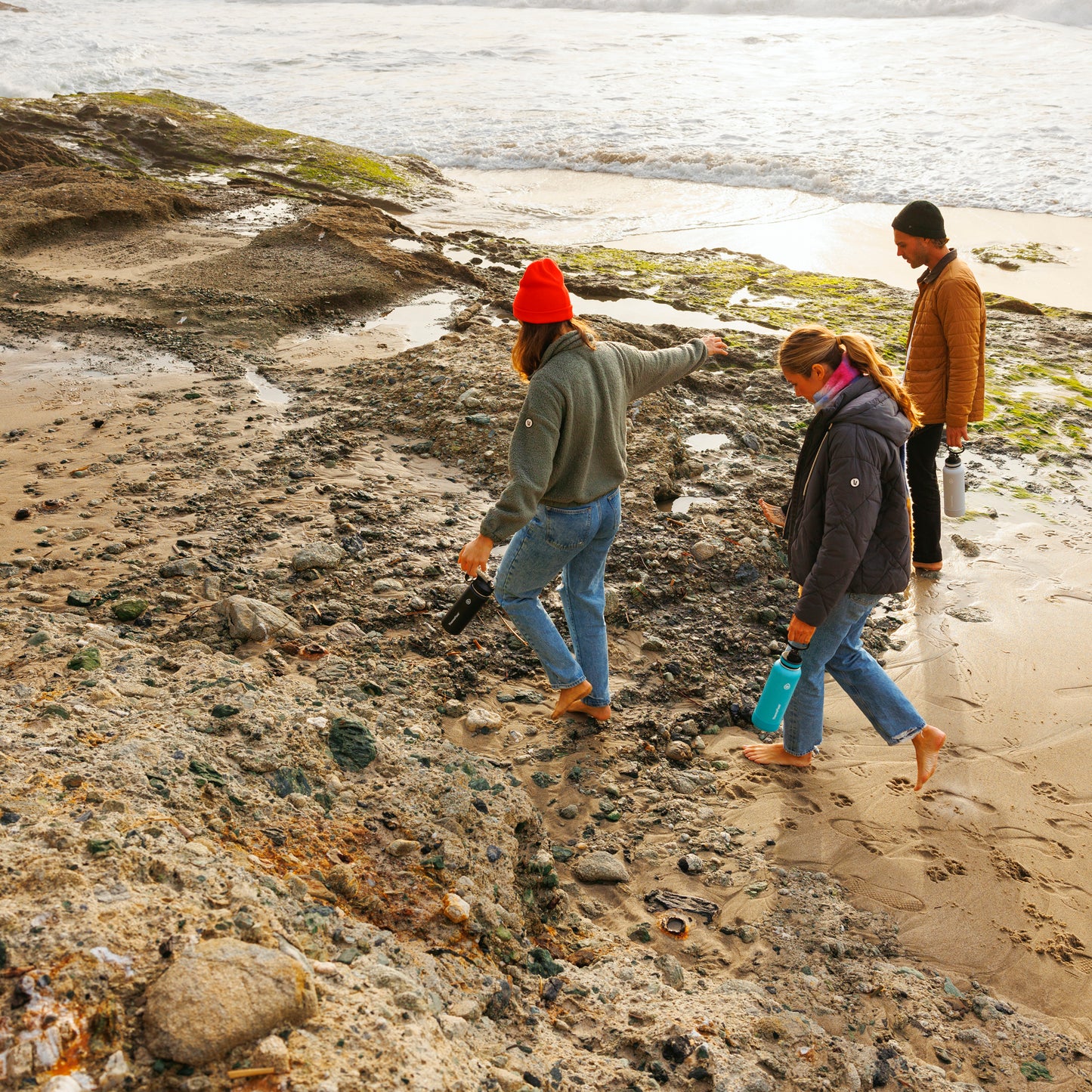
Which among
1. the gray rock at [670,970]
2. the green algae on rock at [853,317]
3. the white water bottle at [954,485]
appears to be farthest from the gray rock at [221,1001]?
the green algae on rock at [853,317]

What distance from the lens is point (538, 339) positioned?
10.4ft

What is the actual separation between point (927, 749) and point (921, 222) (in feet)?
8.92

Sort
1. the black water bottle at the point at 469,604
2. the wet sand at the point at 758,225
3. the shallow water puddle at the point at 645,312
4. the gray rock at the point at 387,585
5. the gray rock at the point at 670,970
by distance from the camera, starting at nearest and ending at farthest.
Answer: the gray rock at the point at 670,970
the black water bottle at the point at 469,604
the gray rock at the point at 387,585
the shallow water puddle at the point at 645,312
the wet sand at the point at 758,225

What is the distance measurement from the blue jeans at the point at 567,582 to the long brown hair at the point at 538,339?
579mm

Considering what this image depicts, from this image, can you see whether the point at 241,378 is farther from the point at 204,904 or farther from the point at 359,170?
the point at 359,170

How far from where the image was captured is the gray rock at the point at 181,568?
4500mm

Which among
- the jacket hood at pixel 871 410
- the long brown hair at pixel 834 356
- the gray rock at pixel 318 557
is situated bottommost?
the gray rock at pixel 318 557

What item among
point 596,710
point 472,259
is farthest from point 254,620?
point 472,259

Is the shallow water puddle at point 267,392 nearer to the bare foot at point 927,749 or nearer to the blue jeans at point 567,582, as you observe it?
the blue jeans at point 567,582

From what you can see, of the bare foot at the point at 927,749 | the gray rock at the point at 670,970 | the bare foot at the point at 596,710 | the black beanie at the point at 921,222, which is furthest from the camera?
the black beanie at the point at 921,222

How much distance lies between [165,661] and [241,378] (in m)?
3.95

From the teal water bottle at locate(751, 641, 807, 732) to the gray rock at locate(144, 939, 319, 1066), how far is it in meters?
2.15

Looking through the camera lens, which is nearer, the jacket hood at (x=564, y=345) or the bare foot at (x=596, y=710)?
the jacket hood at (x=564, y=345)

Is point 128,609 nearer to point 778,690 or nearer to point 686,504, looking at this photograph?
point 778,690
